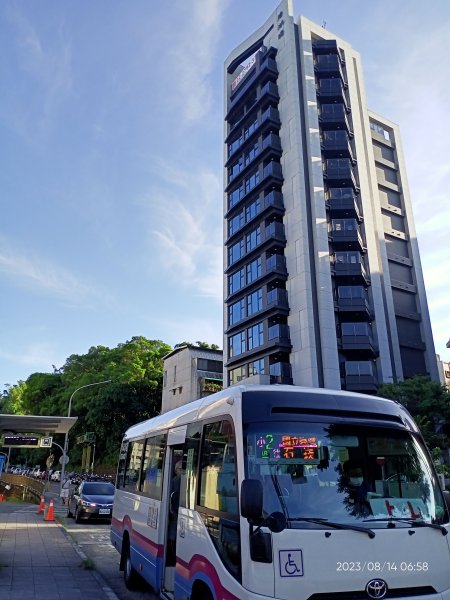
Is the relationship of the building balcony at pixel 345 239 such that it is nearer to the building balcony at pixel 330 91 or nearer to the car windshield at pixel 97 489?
the building balcony at pixel 330 91

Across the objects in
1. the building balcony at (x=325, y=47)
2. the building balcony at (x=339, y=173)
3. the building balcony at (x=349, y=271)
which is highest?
the building balcony at (x=325, y=47)

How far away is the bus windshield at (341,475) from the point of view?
3.96 metres

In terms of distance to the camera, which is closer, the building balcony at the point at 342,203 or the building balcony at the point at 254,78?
the building balcony at the point at 342,203

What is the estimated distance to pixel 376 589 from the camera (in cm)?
370

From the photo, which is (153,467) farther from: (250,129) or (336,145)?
(250,129)

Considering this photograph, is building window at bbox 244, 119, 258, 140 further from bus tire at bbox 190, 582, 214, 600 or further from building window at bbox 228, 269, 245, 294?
bus tire at bbox 190, 582, 214, 600

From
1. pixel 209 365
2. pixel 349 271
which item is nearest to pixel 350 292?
pixel 349 271

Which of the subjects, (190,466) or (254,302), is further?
(254,302)

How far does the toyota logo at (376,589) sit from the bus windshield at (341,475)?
1.34 feet

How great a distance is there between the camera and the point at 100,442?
4881 centimetres

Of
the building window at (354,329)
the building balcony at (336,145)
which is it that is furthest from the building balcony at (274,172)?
the building window at (354,329)

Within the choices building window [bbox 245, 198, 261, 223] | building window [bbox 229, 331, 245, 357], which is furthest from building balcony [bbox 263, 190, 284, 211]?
building window [bbox 229, 331, 245, 357]

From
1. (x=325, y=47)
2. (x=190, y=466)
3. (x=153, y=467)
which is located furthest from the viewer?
(x=325, y=47)

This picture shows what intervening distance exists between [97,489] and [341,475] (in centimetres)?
1645
